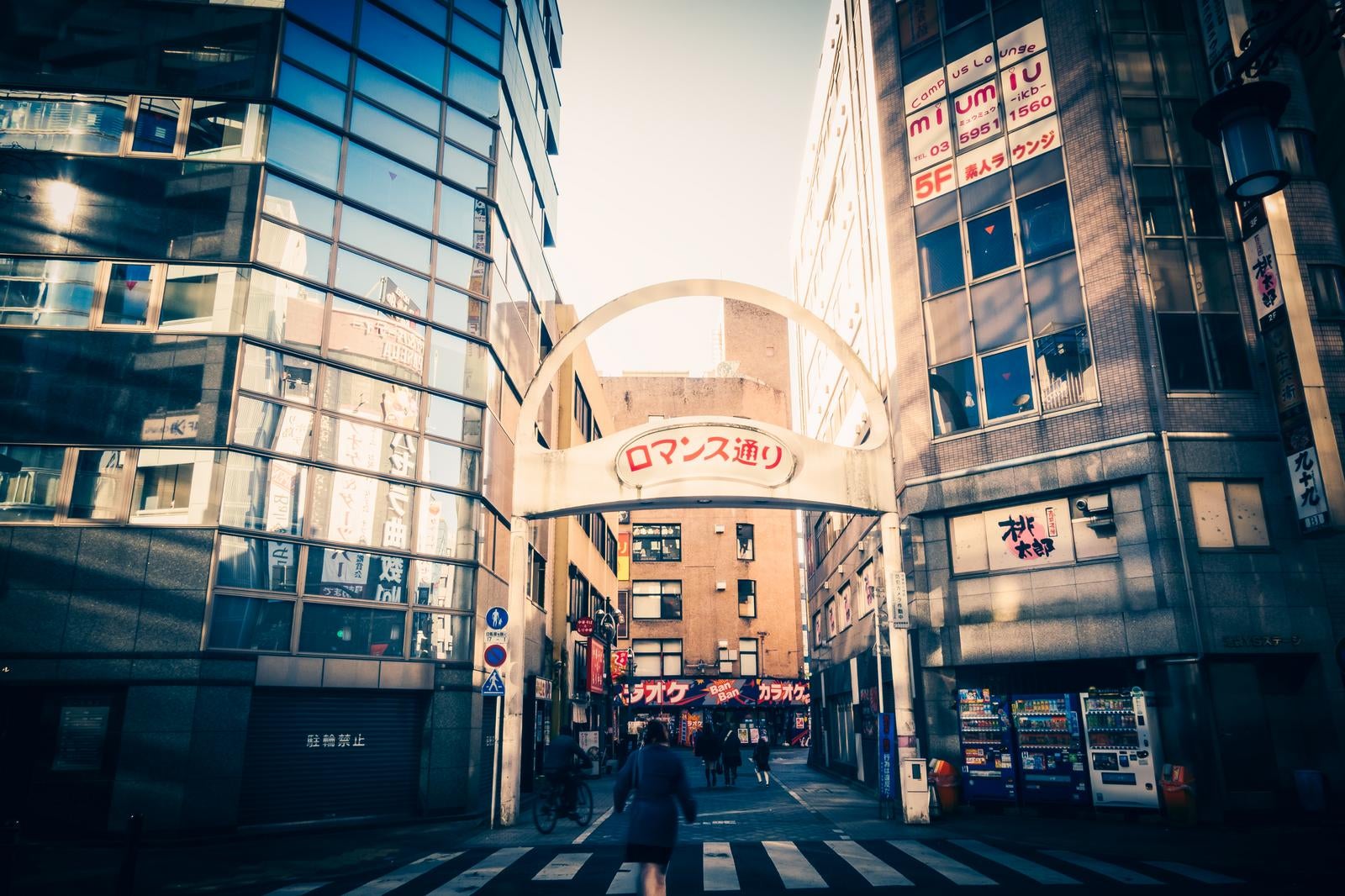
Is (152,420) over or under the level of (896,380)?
under

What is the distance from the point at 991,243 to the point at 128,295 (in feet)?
62.0

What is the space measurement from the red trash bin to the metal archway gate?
4.01ft

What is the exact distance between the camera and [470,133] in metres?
22.0

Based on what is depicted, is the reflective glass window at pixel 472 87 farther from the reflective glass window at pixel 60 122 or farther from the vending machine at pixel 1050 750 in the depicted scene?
the vending machine at pixel 1050 750

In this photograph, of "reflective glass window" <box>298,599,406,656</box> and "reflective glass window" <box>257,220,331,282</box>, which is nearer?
"reflective glass window" <box>298,599,406,656</box>

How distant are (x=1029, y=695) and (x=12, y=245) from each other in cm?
2269

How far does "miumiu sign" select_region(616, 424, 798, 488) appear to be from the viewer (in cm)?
1745

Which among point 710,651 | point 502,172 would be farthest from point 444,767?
point 710,651

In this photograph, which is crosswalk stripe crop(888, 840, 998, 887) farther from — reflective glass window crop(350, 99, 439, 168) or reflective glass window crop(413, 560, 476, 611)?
reflective glass window crop(350, 99, 439, 168)

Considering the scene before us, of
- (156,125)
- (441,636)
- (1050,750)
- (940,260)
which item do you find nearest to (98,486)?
(441,636)

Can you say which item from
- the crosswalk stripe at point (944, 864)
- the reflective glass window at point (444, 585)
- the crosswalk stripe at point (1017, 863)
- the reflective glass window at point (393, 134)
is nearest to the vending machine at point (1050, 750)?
the crosswalk stripe at point (1017, 863)

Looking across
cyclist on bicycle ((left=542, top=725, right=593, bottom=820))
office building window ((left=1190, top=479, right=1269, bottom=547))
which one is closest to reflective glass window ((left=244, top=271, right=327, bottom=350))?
cyclist on bicycle ((left=542, top=725, right=593, bottom=820))

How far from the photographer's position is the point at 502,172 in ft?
75.6

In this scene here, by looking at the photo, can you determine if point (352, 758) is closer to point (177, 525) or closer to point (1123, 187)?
point (177, 525)
